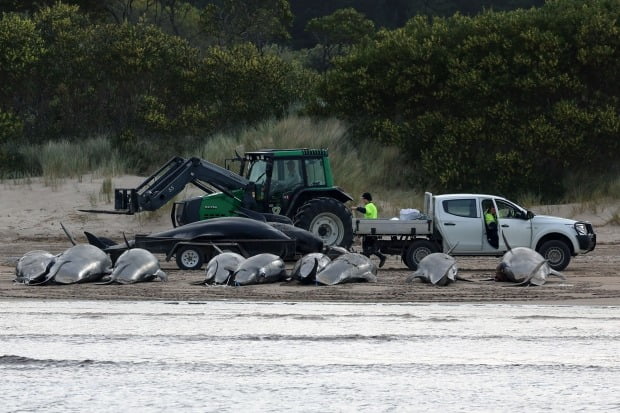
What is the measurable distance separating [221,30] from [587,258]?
116 ft

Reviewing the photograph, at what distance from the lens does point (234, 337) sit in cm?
1480

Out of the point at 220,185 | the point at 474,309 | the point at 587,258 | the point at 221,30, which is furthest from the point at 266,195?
the point at 221,30

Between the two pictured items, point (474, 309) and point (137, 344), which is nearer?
point (137, 344)

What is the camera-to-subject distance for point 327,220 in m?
26.7

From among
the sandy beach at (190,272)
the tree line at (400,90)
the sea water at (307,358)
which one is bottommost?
the sea water at (307,358)

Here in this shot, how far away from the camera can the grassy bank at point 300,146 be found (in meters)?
36.0

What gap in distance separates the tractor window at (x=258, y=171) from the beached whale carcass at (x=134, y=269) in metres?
5.25

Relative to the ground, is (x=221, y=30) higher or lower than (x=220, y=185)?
higher

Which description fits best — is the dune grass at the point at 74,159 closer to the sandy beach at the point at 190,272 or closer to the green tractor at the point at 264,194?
the sandy beach at the point at 190,272

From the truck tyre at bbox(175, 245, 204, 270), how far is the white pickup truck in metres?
3.20

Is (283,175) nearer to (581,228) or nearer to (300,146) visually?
(581,228)

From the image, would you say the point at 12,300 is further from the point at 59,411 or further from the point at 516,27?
the point at 516,27

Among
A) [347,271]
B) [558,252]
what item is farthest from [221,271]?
[558,252]

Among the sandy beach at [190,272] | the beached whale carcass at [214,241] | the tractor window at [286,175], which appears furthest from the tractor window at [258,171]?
the beached whale carcass at [214,241]
